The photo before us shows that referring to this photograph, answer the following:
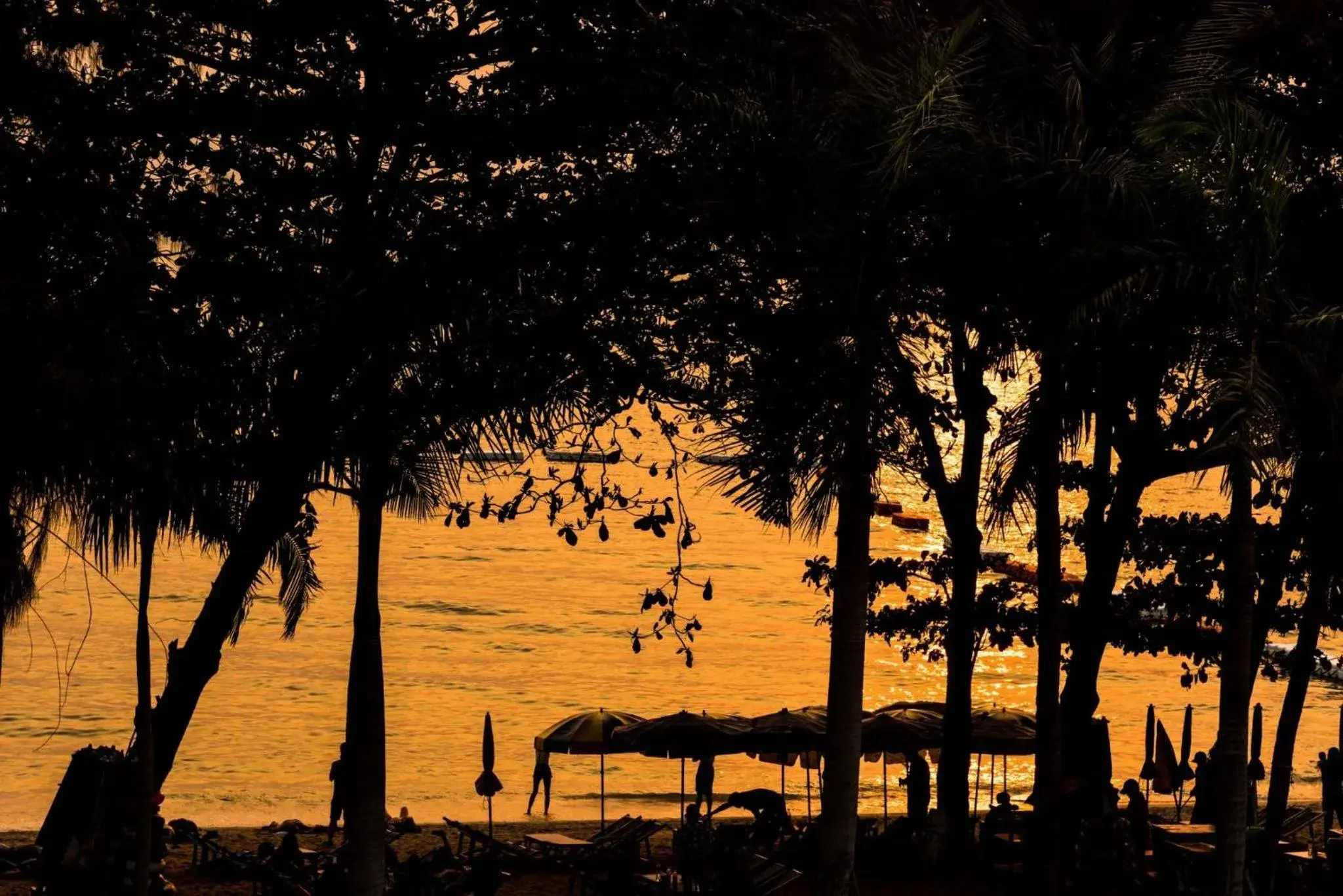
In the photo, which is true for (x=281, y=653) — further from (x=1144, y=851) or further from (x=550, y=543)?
(x=550, y=543)

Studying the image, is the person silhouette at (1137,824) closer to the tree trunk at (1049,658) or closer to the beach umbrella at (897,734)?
the beach umbrella at (897,734)

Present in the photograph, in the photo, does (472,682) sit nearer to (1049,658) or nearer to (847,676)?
(1049,658)

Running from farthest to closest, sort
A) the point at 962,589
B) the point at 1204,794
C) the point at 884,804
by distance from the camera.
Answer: the point at 884,804 < the point at 1204,794 < the point at 962,589

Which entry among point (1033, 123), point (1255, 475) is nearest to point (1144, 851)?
point (1255, 475)

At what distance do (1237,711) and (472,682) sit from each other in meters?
27.1

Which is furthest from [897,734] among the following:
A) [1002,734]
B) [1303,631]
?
[1303,631]

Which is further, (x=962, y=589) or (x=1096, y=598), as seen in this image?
(x=962, y=589)

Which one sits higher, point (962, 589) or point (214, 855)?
point (962, 589)

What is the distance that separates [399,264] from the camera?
41.1 ft

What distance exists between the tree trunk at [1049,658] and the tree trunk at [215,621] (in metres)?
6.12

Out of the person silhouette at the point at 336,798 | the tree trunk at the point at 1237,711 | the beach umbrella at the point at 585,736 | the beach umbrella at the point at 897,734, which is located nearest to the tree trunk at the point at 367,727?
the beach umbrella at the point at 585,736

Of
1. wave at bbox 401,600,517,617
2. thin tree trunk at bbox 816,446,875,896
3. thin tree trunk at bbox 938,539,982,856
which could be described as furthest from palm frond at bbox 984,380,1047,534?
wave at bbox 401,600,517,617

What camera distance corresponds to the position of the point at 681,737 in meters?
17.1

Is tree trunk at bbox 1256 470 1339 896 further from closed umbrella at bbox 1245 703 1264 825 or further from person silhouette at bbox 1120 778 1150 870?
person silhouette at bbox 1120 778 1150 870
